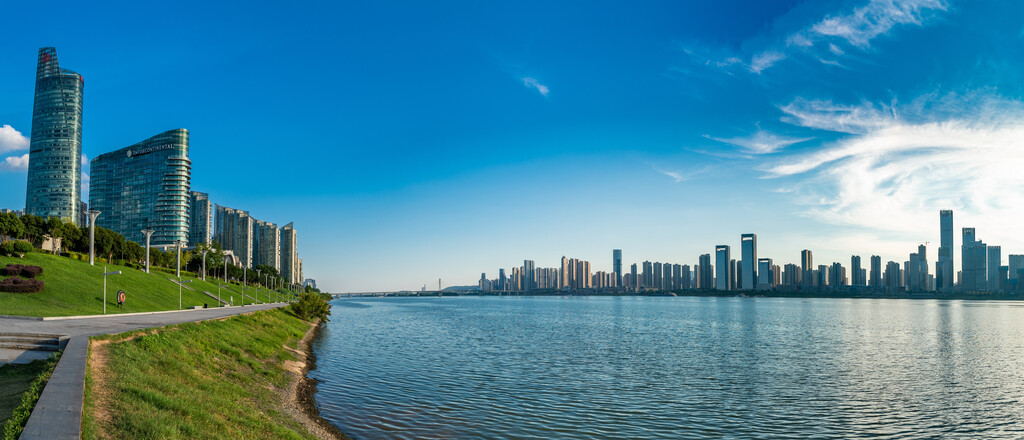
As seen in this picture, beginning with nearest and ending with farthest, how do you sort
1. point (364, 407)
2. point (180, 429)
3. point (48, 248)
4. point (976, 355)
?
point (180, 429), point (364, 407), point (976, 355), point (48, 248)

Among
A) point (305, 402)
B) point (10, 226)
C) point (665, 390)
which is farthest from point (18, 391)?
point (10, 226)

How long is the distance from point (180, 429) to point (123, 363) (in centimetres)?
776

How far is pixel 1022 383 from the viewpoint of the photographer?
123 ft

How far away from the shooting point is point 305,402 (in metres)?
25.6

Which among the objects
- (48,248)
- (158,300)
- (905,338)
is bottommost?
(905,338)

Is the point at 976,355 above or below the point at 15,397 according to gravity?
below

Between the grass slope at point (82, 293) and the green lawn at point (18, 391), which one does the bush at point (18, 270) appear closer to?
the grass slope at point (82, 293)

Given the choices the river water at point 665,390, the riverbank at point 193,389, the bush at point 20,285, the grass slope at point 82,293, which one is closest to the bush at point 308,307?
the grass slope at point 82,293

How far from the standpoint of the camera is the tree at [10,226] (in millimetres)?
72938

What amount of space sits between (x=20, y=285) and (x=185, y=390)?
148 feet

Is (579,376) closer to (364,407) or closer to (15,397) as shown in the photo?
(364,407)

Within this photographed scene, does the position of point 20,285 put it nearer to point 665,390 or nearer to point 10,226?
point 10,226

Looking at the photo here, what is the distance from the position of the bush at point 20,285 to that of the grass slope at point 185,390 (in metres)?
27.9

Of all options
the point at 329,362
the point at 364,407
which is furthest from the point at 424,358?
the point at 364,407
